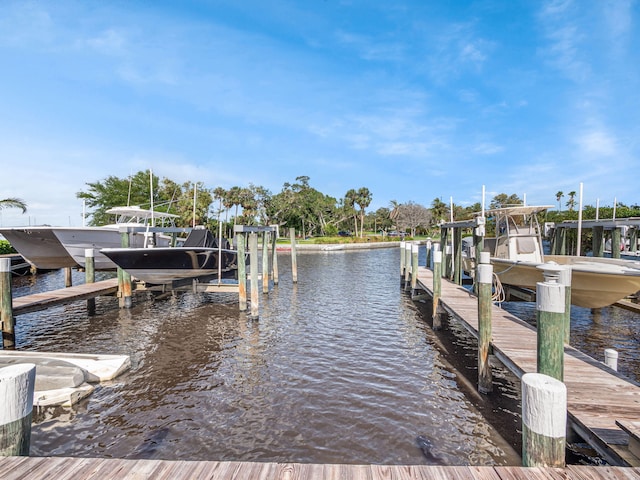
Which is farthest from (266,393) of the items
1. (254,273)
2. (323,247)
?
(323,247)

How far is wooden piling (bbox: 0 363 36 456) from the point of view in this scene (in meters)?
2.71

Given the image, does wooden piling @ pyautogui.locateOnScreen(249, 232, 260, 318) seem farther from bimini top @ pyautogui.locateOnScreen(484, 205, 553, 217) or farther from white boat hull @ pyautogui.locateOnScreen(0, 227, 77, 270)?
white boat hull @ pyautogui.locateOnScreen(0, 227, 77, 270)

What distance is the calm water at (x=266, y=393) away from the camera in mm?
5102

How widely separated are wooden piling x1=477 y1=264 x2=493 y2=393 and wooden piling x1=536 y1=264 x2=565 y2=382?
6.69 feet

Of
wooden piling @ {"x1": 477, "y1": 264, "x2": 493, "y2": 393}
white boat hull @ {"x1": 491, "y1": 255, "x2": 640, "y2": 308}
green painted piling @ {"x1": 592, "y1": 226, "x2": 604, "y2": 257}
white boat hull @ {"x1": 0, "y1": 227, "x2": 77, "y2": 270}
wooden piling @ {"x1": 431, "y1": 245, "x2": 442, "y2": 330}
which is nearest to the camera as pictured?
wooden piling @ {"x1": 477, "y1": 264, "x2": 493, "y2": 393}

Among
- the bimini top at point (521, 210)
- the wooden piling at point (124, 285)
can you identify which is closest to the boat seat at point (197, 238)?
the wooden piling at point (124, 285)

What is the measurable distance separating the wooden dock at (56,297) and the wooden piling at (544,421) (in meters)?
11.1

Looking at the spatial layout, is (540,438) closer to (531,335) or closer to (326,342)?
(531,335)

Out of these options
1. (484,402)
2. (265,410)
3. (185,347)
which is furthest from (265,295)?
(484,402)

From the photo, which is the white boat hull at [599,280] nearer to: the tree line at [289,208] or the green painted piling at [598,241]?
the green painted piling at [598,241]

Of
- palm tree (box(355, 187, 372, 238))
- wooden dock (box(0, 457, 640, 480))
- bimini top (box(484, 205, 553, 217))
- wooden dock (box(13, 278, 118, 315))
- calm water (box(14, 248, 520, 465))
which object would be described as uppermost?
palm tree (box(355, 187, 372, 238))

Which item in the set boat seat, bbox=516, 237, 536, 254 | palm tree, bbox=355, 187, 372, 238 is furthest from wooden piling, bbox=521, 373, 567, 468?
palm tree, bbox=355, 187, 372, 238

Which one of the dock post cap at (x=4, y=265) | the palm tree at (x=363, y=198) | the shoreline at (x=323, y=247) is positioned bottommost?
the shoreline at (x=323, y=247)

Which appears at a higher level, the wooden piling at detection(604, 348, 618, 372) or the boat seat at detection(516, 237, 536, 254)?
the boat seat at detection(516, 237, 536, 254)
